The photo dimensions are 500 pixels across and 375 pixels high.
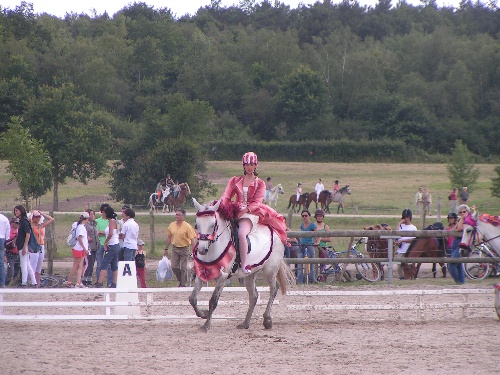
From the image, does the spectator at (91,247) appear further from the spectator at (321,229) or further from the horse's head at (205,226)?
the horse's head at (205,226)

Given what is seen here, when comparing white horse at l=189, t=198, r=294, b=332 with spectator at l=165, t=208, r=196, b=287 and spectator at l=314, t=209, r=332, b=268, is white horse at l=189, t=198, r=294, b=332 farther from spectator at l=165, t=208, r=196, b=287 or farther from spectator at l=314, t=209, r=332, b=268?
spectator at l=314, t=209, r=332, b=268

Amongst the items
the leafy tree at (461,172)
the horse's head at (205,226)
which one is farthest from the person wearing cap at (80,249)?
the leafy tree at (461,172)

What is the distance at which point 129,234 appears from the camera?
13.3 m

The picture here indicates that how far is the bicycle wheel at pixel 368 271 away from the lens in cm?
1566

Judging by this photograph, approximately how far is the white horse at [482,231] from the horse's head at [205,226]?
421 centimetres

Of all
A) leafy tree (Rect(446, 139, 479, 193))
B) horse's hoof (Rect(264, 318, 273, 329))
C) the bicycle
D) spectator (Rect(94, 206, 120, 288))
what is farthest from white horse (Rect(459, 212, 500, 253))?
leafy tree (Rect(446, 139, 479, 193))

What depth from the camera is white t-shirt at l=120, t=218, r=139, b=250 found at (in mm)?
13289

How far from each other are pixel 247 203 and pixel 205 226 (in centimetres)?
97

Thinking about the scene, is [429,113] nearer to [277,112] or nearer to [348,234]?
[277,112]

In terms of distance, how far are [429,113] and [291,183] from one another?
2341 cm

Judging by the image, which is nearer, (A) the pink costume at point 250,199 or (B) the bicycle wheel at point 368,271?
(A) the pink costume at point 250,199

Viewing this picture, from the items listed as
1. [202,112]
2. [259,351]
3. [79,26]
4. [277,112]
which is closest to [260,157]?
[277,112]

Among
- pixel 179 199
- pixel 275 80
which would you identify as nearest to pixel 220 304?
pixel 179 199

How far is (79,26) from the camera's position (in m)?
91.5
